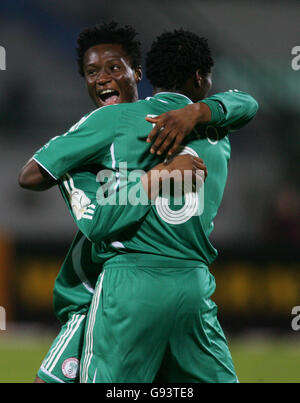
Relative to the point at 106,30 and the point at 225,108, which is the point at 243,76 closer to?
the point at 106,30

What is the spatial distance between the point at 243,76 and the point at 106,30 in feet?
19.5

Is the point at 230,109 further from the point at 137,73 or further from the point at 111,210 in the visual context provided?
the point at 137,73

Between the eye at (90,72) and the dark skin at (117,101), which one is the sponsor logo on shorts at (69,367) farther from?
the eye at (90,72)

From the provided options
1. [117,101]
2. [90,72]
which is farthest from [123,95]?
[90,72]

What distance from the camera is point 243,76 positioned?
28.1 feet

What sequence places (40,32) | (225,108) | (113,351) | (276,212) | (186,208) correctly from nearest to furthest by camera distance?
(113,351) → (186,208) → (225,108) → (276,212) → (40,32)

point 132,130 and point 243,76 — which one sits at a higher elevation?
point 243,76

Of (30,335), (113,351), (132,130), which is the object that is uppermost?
(132,130)

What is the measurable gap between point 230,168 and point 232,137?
42 centimetres

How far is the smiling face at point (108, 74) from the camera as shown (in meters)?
2.86

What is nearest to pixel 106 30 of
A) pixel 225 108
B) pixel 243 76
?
pixel 225 108

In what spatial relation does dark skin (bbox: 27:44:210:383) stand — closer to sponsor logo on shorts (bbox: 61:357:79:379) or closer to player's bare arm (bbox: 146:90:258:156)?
player's bare arm (bbox: 146:90:258:156)

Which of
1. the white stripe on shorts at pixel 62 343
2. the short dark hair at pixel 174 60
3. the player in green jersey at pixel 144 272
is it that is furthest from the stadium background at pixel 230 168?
the short dark hair at pixel 174 60

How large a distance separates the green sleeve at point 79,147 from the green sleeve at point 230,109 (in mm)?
357
